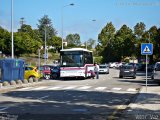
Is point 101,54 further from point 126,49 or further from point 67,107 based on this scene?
point 67,107

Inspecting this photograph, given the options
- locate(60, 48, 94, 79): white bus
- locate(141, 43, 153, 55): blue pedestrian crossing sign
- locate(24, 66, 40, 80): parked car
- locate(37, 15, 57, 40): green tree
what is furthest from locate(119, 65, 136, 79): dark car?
locate(37, 15, 57, 40): green tree

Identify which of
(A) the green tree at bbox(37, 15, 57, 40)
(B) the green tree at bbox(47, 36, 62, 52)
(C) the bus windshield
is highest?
(A) the green tree at bbox(37, 15, 57, 40)

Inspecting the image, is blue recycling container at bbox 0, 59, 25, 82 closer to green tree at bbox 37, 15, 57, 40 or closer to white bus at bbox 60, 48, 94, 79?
white bus at bbox 60, 48, 94, 79

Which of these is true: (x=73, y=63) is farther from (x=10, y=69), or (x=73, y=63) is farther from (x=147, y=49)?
(x=147, y=49)

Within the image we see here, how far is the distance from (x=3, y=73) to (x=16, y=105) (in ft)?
54.6

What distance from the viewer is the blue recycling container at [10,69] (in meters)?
33.7

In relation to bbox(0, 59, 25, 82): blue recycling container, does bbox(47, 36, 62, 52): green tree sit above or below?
above

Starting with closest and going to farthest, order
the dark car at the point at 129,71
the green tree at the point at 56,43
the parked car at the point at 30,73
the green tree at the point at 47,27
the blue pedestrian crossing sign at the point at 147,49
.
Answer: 1. the blue pedestrian crossing sign at the point at 147,49
2. the parked car at the point at 30,73
3. the dark car at the point at 129,71
4. the green tree at the point at 56,43
5. the green tree at the point at 47,27

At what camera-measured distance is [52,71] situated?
4922cm

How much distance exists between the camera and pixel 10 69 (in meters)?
34.1

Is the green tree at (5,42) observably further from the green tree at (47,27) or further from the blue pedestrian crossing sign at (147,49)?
the blue pedestrian crossing sign at (147,49)

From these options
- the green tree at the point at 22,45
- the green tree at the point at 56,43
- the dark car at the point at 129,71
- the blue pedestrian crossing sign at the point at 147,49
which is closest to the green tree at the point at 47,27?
the green tree at the point at 56,43

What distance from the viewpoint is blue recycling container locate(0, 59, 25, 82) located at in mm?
33656

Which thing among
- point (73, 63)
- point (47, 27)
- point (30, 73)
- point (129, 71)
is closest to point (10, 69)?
point (30, 73)
